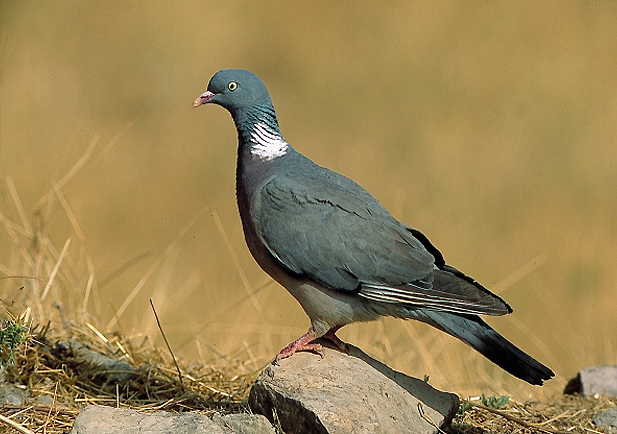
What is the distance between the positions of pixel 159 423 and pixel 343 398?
752mm

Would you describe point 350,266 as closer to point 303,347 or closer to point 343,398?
point 303,347

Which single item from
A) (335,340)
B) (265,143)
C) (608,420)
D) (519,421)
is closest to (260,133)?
(265,143)

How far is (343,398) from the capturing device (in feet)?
11.6

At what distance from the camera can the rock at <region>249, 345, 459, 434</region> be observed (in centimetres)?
345

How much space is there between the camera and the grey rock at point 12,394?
4.04 m

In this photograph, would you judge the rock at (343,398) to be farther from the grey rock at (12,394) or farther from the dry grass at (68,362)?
the grey rock at (12,394)

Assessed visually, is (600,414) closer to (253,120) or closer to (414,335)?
(414,335)

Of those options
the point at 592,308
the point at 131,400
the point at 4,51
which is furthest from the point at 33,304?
the point at 592,308

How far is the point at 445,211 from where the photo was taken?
29.0 ft

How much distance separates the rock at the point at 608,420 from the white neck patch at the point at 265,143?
2025mm

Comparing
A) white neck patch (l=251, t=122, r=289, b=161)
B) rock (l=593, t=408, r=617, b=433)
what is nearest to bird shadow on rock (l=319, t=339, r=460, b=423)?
rock (l=593, t=408, r=617, b=433)

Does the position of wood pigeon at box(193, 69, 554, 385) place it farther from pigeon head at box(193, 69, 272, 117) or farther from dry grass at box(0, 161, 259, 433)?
dry grass at box(0, 161, 259, 433)

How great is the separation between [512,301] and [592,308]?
912 millimetres

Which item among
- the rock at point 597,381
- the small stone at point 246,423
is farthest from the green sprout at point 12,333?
the rock at point 597,381
